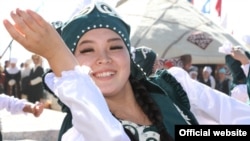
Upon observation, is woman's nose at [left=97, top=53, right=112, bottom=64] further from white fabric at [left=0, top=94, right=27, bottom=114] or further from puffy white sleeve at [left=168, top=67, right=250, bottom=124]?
white fabric at [left=0, top=94, right=27, bottom=114]

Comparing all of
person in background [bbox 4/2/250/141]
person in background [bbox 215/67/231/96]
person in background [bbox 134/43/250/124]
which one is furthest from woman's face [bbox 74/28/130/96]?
person in background [bbox 215/67/231/96]

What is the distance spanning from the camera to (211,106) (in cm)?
204

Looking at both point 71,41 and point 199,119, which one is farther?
point 199,119

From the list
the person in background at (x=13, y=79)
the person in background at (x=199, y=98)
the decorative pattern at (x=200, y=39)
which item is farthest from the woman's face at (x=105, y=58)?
the decorative pattern at (x=200, y=39)

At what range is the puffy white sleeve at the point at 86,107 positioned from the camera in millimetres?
1427

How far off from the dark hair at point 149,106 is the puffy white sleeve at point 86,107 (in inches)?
17.1

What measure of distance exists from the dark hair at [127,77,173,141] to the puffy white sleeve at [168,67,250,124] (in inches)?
5.9

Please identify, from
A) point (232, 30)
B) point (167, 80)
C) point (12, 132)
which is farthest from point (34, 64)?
point (232, 30)

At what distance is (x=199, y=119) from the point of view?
6.77ft

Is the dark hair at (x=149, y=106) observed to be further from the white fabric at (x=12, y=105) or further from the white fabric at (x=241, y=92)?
the white fabric at (x=241, y=92)

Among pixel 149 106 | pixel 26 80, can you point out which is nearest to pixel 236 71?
pixel 149 106

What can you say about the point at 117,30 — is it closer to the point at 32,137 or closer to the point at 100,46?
the point at 100,46

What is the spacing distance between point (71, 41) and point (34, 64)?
9.11 meters

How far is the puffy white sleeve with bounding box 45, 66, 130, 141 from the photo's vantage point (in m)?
1.43
